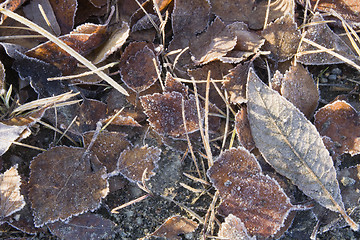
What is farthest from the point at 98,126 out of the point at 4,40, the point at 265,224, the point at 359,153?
the point at 359,153

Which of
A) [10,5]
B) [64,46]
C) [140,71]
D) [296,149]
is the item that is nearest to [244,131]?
[296,149]

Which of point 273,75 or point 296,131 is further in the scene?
point 273,75

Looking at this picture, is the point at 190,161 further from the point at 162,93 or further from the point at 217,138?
the point at 162,93

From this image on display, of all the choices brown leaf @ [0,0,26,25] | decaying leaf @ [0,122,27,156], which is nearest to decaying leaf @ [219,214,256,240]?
decaying leaf @ [0,122,27,156]

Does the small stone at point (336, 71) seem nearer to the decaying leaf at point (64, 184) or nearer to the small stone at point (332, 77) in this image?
the small stone at point (332, 77)

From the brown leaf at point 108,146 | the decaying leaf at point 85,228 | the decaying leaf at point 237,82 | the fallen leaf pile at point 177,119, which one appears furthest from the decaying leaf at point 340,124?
the decaying leaf at point 85,228

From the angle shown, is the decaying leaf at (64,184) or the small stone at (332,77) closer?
the decaying leaf at (64,184)
